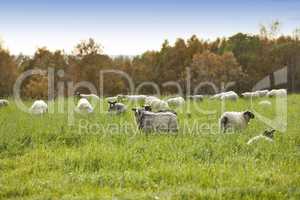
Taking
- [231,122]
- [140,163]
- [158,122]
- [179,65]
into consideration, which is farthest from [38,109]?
[179,65]

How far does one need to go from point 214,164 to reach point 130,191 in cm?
272

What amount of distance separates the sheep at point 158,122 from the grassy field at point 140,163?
0.48 m

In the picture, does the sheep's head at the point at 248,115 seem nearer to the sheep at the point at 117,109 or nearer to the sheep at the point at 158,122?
the sheep at the point at 158,122

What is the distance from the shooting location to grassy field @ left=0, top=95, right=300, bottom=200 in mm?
8844

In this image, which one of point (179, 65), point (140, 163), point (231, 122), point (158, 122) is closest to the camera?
point (140, 163)

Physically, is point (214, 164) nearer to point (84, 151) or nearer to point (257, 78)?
point (84, 151)

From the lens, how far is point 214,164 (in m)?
10.8

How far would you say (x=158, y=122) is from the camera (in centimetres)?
1521

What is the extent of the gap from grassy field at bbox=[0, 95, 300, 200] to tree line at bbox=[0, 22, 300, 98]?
1381 inches

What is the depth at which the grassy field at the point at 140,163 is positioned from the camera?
29.0ft

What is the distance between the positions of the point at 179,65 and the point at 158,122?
45.0 metres

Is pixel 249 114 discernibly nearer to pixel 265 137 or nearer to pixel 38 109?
pixel 265 137

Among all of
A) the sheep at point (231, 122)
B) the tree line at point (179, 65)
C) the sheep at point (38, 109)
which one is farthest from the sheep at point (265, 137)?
the tree line at point (179, 65)

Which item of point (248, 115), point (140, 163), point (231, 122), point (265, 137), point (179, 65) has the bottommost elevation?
point (140, 163)
